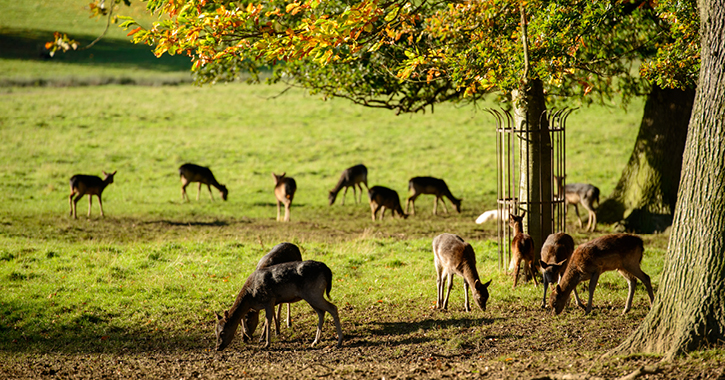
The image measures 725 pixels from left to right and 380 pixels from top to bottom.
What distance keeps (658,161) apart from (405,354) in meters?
10.8

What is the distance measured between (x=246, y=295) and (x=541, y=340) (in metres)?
3.37

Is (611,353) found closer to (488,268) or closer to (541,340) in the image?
(541,340)

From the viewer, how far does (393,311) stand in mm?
8664

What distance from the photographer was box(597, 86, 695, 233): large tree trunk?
14750 millimetres

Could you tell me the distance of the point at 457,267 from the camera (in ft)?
28.2

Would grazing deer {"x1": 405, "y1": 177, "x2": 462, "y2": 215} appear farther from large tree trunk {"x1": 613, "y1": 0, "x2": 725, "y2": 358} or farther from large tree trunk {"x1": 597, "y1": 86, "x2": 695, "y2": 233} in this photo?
large tree trunk {"x1": 613, "y1": 0, "x2": 725, "y2": 358}

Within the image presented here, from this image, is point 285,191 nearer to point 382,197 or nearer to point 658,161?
point 382,197

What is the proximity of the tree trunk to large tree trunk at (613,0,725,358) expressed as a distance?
4.03 meters

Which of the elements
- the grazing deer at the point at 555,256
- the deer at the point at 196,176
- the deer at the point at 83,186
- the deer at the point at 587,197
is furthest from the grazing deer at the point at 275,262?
the deer at the point at 196,176

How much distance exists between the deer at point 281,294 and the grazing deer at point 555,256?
2959mm

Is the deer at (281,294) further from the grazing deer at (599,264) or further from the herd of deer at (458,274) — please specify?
the grazing deer at (599,264)

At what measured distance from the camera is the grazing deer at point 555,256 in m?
8.53

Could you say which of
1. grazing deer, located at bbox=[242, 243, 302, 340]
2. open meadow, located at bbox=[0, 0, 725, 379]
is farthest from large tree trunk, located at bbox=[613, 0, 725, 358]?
grazing deer, located at bbox=[242, 243, 302, 340]

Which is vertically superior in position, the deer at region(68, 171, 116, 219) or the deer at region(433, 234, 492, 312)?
the deer at region(68, 171, 116, 219)
